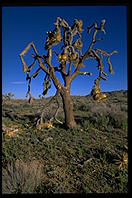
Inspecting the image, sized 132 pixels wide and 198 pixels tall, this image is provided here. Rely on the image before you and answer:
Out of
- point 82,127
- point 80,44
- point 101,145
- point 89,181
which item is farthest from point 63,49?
point 89,181

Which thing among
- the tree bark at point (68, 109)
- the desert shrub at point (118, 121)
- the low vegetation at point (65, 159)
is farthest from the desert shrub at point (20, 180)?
the desert shrub at point (118, 121)

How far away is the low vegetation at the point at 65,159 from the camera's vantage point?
349 cm

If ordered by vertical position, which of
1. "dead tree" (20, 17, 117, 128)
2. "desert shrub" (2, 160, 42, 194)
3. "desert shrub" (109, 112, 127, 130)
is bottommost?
"desert shrub" (2, 160, 42, 194)

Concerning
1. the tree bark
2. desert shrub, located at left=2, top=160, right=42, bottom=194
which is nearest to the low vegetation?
desert shrub, located at left=2, top=160, right=42, bottom=194

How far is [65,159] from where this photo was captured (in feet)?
15.4

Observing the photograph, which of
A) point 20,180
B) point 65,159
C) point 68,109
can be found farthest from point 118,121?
point 20,180

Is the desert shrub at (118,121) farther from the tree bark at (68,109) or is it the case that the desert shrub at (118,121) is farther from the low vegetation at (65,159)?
the tree bark at (68,109)

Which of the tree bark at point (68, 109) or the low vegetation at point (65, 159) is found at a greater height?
the tree bark at point (68, 109)

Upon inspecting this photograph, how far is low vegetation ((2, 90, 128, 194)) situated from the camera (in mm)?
3492

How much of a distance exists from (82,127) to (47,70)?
240 centimetres

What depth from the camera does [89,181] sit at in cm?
377

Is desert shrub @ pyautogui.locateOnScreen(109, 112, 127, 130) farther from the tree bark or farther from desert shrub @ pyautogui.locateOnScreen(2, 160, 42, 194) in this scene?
desert shrub @ pyautogui.locateOnScreen(2, 160, 42, 194)

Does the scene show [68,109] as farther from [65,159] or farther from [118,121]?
[65,159]
